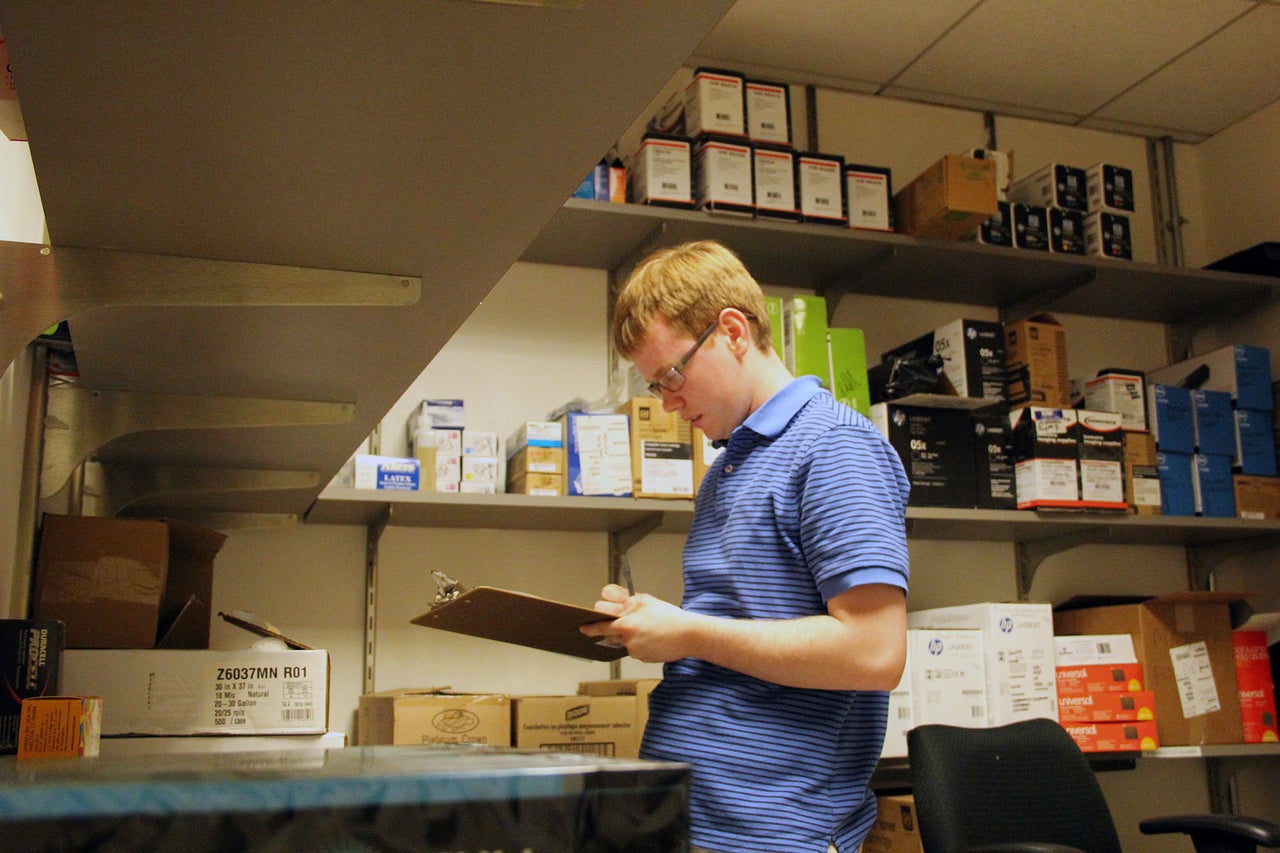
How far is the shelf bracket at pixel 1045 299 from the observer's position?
3145 mm

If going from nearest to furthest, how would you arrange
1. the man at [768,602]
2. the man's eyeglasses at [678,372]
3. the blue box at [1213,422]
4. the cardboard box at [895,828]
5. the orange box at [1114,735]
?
the man at [768,602]
the man's eyeglasses at [678,372]
the cardboard box at [895,828]
the orange box at [1114,735]
the blue box at [1213,422]

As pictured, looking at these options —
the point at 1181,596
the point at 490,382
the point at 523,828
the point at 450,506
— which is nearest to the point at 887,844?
the point at 1181,596

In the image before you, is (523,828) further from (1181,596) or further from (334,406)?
(1181,596)

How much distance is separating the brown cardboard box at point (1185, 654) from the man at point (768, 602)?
5.81 ft

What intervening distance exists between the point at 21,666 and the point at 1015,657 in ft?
7.59

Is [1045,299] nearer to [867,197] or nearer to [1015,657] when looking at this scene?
[867,197]

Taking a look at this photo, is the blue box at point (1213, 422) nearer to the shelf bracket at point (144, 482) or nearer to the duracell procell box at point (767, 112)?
the duracell procell box at point (767, 112)

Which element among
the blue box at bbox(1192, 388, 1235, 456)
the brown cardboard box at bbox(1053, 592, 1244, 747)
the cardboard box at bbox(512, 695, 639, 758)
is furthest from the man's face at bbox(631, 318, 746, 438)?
the blue box at bbox(1192, 388, 1235, 456)

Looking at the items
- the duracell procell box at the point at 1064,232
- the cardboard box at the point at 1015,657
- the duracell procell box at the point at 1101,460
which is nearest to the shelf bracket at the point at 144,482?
the cardboard box at the point at 1015,657

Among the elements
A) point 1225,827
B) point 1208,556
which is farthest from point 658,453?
point 1208,556

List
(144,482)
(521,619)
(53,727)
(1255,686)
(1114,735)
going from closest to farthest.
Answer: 1. (53,727)
2. (521,619)
3. (144,482)
4. (1114,735)
5. (1255,686)

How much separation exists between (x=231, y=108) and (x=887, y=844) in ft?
7.46

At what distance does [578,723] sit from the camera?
2297 millimetres

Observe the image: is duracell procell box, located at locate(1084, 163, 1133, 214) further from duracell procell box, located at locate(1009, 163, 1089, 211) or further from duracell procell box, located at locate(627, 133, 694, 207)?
duracell procell box, located at locate(627, 133, 694, 207)
